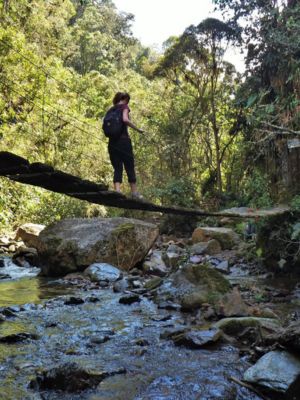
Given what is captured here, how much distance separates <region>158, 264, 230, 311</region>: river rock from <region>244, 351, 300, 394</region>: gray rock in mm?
1889

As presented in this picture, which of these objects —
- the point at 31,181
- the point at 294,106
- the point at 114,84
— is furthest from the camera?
the point at 114,84

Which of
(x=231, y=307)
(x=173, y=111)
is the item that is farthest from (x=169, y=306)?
(x=173, y=111)

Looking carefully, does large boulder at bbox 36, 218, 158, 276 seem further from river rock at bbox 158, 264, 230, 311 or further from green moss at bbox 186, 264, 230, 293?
green moss at bbox 186, 264, 230, 293

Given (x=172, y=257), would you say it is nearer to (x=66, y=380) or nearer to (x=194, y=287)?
(x=194, y=287)

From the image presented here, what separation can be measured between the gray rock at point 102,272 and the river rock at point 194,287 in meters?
1.36

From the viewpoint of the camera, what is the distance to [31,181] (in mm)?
3309

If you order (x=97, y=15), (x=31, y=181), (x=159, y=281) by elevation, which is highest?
(x=97, y=15)

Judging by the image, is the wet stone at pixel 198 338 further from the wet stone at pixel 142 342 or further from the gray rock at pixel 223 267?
the gray rock at pixel 223 267

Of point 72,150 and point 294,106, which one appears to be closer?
point 294,106

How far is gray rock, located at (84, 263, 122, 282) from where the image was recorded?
266 inches

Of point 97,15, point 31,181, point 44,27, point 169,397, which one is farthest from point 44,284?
point 97,15

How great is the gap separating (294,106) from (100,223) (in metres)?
3.69

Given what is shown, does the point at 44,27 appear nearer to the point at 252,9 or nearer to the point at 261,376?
the point at 252,9

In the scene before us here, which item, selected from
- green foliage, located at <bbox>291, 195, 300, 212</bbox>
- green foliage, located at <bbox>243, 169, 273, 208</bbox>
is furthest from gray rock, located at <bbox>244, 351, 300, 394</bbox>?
green foliage, located at <bbox>243, 169, 273, 208</bbox>
